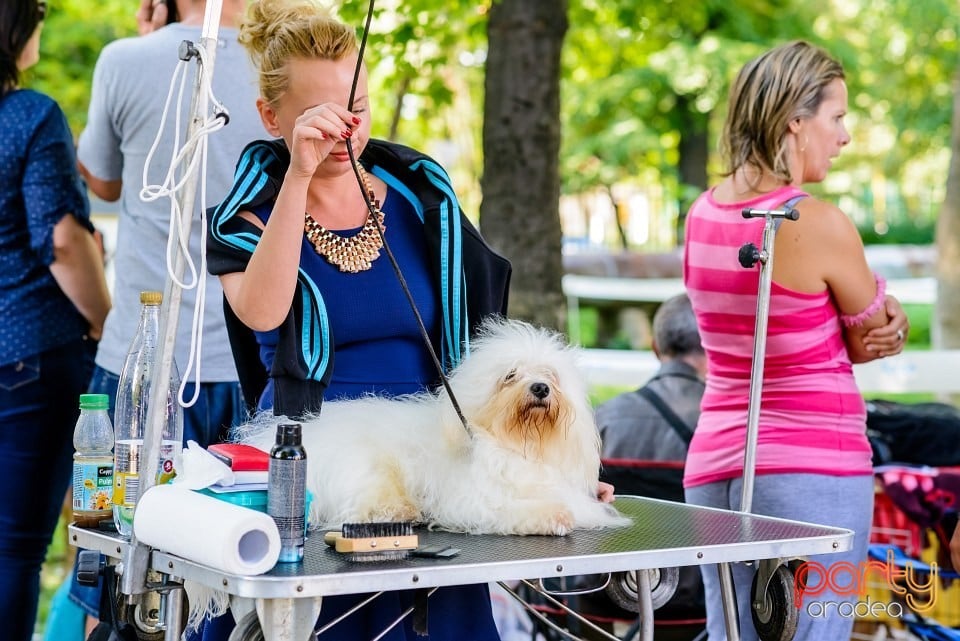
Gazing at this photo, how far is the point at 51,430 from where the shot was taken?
338cm

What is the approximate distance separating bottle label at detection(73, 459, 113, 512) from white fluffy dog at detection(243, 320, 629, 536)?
34cm

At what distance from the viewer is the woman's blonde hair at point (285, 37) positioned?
2.24m

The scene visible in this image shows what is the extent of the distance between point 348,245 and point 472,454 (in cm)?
51

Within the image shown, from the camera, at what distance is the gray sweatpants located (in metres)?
2.80

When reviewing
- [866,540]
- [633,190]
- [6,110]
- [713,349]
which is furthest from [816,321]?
[633,190]

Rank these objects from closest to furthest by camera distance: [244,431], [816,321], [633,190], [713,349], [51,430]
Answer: [244,431], [816,321], [713,349], [51,430], [633,190]

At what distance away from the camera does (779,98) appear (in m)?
2.98

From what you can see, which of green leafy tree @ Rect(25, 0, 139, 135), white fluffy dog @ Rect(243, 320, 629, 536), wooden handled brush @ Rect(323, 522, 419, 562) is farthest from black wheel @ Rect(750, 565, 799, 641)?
green leafy tree @ Rect(25, 0, 139, 135)

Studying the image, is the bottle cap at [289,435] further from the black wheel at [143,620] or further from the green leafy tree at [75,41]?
the green leafy tree at [75,41]

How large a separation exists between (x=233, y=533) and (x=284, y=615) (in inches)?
5.9

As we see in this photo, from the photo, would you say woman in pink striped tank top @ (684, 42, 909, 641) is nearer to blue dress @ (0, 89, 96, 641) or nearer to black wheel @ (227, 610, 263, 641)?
black wheel @ (227, 610, 263, 641)

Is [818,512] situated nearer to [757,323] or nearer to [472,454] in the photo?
[757,323]

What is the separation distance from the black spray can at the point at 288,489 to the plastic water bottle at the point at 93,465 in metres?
0.64

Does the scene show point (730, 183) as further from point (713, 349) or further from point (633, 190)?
point (633, 190)
